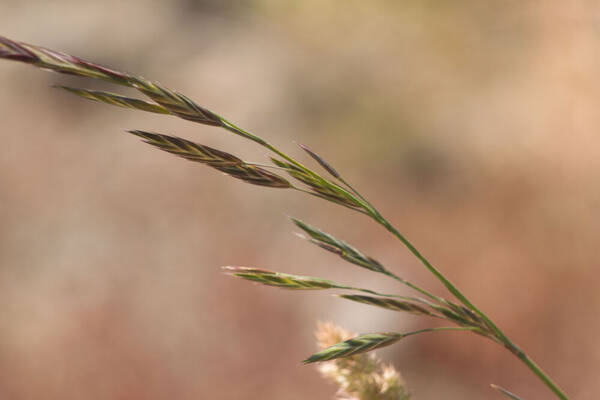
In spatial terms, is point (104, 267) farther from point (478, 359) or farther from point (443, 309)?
point (443, 309)

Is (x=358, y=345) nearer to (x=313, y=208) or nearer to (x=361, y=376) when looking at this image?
(x=361, y=376)

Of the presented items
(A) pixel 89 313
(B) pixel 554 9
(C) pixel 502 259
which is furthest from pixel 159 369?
(B) pixel 554 9

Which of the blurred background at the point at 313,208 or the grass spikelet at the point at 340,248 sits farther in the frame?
the blurred background at the point at 313,208

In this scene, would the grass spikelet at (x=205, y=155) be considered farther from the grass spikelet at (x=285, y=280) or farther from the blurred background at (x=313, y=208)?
the blurred background at (x=313, y=208)

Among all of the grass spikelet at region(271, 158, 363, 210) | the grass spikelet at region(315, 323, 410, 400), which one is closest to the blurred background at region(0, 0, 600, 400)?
the grass spikelet at region(315, 323, 410, 400)

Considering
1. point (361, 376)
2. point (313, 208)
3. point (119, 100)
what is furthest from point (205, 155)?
point (313, 208)

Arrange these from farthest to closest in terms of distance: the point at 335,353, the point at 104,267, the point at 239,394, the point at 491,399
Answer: the point at 104,267 → the point at 239,394 → the point at 491,399 → the point at 335,353

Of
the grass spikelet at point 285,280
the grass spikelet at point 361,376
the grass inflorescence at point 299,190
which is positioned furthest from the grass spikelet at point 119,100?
the grass spikelet at point 361,376
